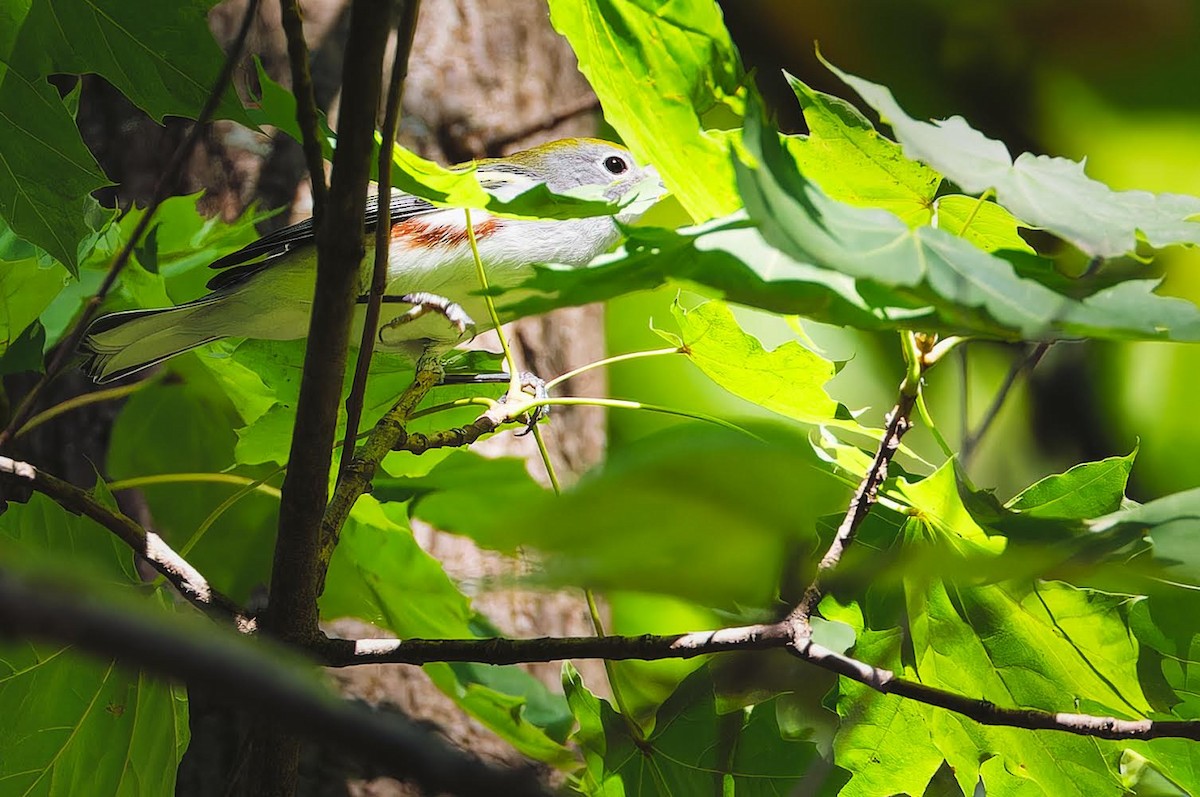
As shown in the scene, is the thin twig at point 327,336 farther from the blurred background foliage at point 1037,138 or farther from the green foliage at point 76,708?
the blurred background foliage at point 1037,138

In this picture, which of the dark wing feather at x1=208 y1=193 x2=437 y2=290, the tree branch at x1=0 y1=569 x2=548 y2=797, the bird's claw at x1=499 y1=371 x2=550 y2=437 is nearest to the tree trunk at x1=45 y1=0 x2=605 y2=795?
the dark wing feather at x1=208 y1=193 x2=437 y2=290

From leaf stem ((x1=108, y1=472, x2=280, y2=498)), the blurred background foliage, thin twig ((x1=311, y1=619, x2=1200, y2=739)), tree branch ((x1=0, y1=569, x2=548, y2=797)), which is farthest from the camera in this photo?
the blurred background foliage

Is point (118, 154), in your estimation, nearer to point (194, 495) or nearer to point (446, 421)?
point (194, 495)

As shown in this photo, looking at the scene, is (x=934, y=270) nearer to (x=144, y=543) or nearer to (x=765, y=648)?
(x=765, y=648)

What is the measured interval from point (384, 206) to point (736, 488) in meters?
0.22

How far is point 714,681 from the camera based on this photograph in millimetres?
670

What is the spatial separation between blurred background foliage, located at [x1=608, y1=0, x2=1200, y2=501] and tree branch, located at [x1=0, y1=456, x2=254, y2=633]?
90cm

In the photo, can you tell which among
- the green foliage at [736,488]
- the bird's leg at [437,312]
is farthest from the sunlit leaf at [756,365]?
the bird's leg at [437,312]

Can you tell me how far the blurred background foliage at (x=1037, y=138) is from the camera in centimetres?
145

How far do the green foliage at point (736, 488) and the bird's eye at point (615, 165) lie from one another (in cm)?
49

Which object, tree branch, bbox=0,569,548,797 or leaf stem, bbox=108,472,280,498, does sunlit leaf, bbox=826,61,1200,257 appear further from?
leaf stem, bbox=108,472,280,498

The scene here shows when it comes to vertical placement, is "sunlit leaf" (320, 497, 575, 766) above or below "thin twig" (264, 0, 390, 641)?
below

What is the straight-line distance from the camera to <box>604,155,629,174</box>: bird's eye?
1.25 meters

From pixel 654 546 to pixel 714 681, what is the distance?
1.23 feet
